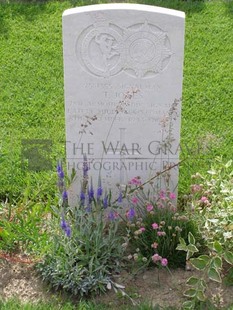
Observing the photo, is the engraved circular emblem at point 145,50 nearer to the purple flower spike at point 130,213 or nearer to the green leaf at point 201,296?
the purple flower spike at point 130,213

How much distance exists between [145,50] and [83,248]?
1.21 meters

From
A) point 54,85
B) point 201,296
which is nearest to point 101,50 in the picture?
point 201,296

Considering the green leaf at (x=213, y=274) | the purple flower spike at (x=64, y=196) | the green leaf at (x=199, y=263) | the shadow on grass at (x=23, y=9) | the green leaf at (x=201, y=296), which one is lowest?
the green leaf at (x=201, y=296)

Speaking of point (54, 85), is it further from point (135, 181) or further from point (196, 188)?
point (196, 188)

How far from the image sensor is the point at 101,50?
12.2 feet

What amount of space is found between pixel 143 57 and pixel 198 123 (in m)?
1.75

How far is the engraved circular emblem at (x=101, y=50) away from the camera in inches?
145

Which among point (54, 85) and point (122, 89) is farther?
point (54, 85)

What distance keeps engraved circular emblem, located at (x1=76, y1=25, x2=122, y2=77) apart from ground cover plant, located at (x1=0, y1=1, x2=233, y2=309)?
732mm

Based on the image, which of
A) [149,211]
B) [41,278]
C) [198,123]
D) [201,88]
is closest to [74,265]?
[41,278]

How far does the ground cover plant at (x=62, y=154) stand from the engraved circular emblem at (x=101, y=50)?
73 centimetres

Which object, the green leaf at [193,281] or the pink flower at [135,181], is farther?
the pink flower at [135,181]

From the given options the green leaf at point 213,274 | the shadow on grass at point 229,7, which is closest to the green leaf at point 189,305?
the green leaf at point 213,274

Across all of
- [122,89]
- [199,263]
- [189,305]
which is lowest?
[189,305]
